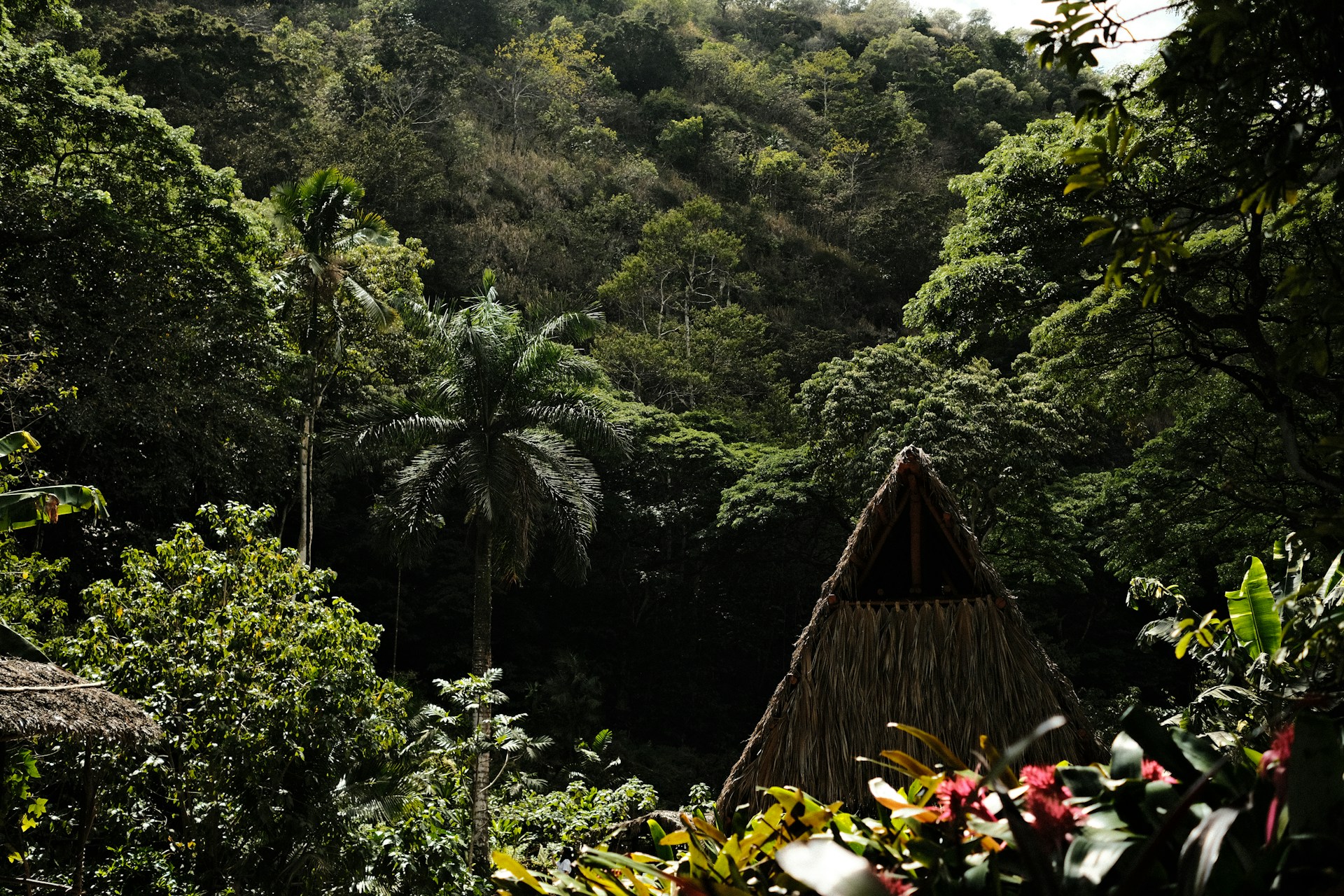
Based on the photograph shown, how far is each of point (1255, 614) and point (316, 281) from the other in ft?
47.5

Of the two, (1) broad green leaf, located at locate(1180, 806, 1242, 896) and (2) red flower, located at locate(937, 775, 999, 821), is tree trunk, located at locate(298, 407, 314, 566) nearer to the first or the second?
(2) red flower, located at locate(937, 775, 999, 821)

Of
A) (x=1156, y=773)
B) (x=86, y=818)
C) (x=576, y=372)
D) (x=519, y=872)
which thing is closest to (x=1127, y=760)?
(x=1156, y=773)

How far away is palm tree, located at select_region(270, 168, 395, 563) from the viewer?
1502 cm

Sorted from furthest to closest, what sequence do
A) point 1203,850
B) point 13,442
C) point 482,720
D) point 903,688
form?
point 482,720 → point 13,442 → point 903,688 → point 1203,850

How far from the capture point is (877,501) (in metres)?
4.16

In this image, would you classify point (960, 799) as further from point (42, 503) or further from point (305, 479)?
point (305, 479)

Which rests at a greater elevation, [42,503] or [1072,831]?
[42,503]

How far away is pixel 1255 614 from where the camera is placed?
109 inches

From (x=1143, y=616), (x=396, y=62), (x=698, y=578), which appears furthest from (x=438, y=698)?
(x=396, y=62)

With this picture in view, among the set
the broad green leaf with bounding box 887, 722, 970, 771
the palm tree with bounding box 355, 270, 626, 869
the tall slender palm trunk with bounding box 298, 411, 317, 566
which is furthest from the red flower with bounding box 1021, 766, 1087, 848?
the tall slender palm trunk with bounding box 298, 411, 317, 566

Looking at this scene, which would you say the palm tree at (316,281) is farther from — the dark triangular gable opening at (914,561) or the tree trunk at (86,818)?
the dark triangular gable opening at (914,561)

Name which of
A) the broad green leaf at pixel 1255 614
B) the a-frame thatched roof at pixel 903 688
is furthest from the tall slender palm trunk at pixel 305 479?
the broad green leaf at pixel 1255 614

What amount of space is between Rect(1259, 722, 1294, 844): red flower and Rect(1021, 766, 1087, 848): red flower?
172 millimetres

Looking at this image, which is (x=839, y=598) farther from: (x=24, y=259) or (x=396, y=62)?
(x=396, y=62)
